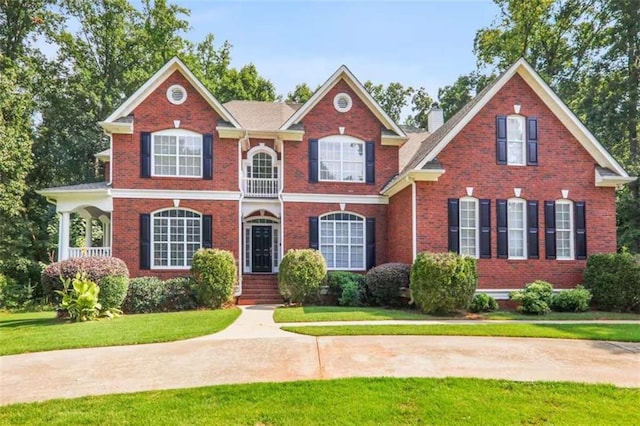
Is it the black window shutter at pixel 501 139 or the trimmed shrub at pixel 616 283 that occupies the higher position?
the black window shutter at pixel 501 139

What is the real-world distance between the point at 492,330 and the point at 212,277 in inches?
334

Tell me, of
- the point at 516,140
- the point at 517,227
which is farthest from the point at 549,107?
the point at 517,227

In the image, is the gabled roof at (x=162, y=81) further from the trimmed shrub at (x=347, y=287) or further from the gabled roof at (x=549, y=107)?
the gabled roof at (x=549, y=107)

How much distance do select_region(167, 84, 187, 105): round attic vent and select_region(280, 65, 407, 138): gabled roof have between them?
398 centimetres

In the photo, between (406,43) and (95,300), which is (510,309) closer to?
(406,43)

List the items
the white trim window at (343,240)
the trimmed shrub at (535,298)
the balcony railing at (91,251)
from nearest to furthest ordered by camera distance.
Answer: the trimmed shrub at (535,298)
the balcony railing at (91,251)
the white trim window at (343,240)

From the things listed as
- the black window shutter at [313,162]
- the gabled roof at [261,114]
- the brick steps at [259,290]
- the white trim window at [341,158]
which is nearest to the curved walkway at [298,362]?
the brick steps at [259,290]

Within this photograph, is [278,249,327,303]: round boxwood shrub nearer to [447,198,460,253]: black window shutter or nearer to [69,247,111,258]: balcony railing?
[447,198,460,253]: black window shutter

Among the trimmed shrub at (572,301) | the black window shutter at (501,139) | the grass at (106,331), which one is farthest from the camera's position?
the black window shutter at (501,139)

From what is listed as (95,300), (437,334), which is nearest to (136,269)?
(95,300)

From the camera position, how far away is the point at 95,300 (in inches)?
463

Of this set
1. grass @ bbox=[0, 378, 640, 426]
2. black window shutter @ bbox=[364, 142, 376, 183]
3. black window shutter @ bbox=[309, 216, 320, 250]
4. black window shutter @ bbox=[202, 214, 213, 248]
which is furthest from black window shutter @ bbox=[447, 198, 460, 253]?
grass @ bbox=[0, 378, 640, 426]

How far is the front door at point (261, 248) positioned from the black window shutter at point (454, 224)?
26.1ft

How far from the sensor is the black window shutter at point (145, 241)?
15492mm
